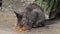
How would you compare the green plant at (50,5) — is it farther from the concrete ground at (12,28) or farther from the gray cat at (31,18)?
the gray cat at (31,18)

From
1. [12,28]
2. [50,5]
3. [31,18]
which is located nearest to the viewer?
[31,18]

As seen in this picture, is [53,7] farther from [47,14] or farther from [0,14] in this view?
[0,14]

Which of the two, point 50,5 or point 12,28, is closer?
point 12,28

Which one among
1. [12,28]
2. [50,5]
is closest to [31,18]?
[12,28]

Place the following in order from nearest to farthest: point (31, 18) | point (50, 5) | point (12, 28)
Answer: point (31, 18), point (12, 28), point (50, 5)

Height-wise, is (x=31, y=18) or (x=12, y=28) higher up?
(x=31, y=18)

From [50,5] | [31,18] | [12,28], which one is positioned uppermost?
[50,5]

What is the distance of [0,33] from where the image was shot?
3078 mm

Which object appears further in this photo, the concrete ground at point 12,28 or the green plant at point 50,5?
the green plant at point 50,5

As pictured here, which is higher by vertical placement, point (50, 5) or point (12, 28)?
point (50, 5)

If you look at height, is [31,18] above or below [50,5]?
below

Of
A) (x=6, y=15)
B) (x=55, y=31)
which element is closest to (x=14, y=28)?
(x=55, y=31)

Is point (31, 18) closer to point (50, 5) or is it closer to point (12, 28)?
point (12, 28)

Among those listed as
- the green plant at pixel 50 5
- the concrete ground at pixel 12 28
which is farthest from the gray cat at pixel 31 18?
the green plant at pixel 50 5
